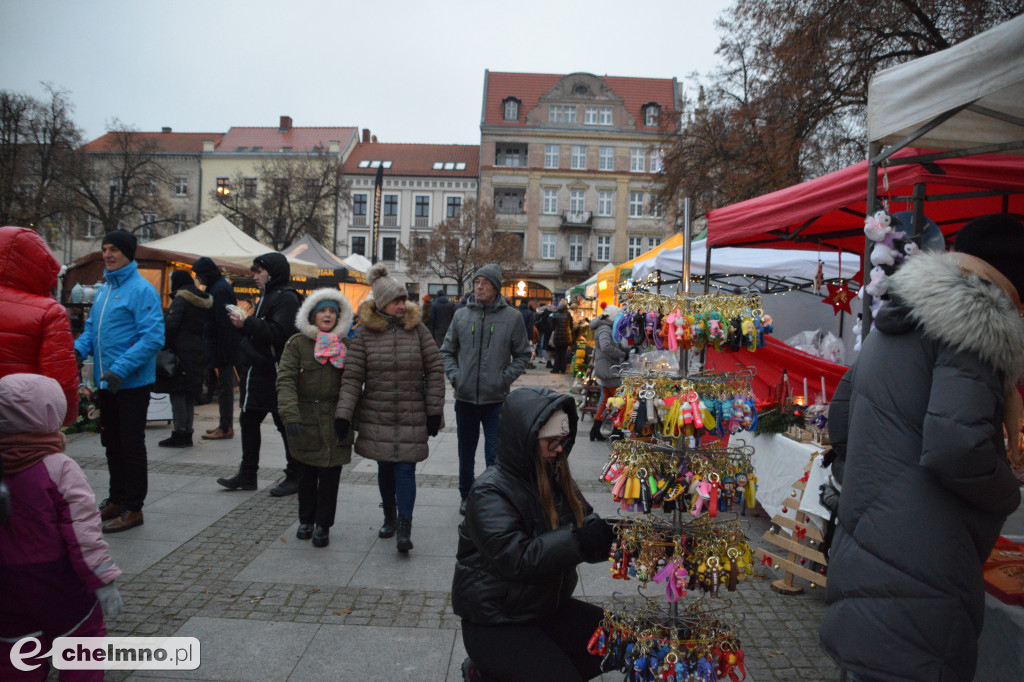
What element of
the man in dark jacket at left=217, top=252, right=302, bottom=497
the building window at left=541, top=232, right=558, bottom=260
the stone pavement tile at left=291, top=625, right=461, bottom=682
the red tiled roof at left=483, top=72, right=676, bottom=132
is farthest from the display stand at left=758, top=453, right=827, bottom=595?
the red tiled roof at left=483, top=72, right=676, bottom=132

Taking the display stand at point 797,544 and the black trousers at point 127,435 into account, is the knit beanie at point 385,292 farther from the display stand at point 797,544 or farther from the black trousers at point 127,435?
the display stand at point 797,544

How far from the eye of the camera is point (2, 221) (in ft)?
73.9

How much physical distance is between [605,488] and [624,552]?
12.8 feet

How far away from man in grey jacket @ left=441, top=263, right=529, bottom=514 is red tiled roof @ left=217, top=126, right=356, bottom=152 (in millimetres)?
49823

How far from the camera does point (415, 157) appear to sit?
52406 mm

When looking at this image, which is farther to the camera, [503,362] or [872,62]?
[872,62]

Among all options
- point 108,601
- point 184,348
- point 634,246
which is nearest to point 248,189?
point 634,246

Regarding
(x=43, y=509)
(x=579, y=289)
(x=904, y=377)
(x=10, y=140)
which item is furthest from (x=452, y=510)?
(x=10, y=140)

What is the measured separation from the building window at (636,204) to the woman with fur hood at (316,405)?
44831 mm

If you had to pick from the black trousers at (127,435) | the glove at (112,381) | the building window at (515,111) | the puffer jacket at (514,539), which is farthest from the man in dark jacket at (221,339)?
the building window at (515,111)

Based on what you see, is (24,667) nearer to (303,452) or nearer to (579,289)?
(303,452)

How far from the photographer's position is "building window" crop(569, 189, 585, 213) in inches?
1877

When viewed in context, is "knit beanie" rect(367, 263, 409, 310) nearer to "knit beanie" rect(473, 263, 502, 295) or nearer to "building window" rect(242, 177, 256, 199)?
"knit beanie" rect(473, 263, 502, 295)

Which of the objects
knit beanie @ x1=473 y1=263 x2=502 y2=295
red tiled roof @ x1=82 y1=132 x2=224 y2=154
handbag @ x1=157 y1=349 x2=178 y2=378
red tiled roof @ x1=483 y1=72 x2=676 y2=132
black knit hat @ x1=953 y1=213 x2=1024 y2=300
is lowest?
handbag @ x1=157 y1=349 x2=178 y2=378
